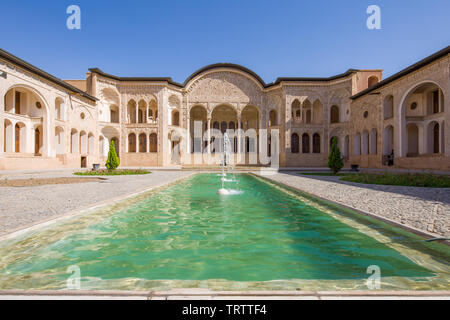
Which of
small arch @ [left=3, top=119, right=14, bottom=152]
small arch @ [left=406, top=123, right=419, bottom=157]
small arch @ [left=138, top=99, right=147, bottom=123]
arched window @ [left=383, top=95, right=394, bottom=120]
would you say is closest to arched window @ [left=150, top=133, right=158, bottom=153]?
small arch @ [left=138, top=99, right=147, bottom=123]

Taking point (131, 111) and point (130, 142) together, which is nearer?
point (130, 142)

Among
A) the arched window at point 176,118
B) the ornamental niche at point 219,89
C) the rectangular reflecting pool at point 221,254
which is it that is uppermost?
the ornamental niche at point 219,89

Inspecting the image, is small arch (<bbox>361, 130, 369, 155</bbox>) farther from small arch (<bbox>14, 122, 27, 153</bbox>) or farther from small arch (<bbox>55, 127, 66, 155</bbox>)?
small arch (<bbox>14, 122, 27, 153</bbox>)

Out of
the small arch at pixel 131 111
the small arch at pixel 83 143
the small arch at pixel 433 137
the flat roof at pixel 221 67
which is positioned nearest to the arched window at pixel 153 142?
the small arch at pixel 131 111

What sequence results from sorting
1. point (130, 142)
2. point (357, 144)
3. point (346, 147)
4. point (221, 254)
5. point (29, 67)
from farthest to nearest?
point (130, 142)
point (346, 147)
point (357, 144)
point (29, 67)
point (221, 254)

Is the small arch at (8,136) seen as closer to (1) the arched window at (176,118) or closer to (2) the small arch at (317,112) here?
(1) the arched window at (176,118)

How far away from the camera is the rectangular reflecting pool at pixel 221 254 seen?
2.44m

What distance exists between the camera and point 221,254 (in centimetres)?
321

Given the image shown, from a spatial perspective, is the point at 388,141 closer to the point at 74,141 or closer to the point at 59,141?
the point at 74,141

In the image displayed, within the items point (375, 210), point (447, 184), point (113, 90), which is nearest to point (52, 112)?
point (113, 90)

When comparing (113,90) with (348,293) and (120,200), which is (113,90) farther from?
(348,293)

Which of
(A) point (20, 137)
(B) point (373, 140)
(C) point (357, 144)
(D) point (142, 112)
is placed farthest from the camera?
(D) point (142, 112)

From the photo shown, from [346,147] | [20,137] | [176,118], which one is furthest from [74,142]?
[346,147]

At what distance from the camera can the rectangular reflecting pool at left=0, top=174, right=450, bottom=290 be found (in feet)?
8.00
